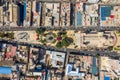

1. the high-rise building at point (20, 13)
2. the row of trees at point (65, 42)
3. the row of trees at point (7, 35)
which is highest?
the high-rise building at point (20, 13)

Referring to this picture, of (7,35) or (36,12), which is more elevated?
(36,12)

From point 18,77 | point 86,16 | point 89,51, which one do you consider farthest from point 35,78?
point 86,16

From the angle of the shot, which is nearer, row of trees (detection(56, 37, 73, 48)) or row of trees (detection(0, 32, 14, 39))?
row of trees (detection(56, 37, 73, 48))

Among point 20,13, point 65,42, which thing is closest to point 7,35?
point 20,13

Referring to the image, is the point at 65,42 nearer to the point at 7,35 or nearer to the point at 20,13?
the point at 20,13

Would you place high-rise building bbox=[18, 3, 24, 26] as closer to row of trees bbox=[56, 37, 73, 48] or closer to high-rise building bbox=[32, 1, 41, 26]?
high-rise building bbox=[32, 1, 41, 26]

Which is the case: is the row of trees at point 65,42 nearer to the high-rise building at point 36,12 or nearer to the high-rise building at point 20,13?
the high-rise building at point 36,12

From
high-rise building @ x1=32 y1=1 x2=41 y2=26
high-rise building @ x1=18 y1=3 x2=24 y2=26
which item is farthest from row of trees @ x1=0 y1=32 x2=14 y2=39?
high-rise building @ x1=32 y1=1 x2=41 y2=26

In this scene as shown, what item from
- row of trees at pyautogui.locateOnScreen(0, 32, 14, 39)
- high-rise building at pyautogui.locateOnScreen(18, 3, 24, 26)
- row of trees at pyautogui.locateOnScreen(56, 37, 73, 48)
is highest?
Result: high-rise building at pyautogui.locateOnScreen(18, 3, 24, 26)

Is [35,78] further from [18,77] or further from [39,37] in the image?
[39,37]

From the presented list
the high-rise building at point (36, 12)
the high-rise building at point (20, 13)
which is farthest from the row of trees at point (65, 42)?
the high-rise building at point (20, 13)

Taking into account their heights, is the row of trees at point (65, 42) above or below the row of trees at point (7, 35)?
below
